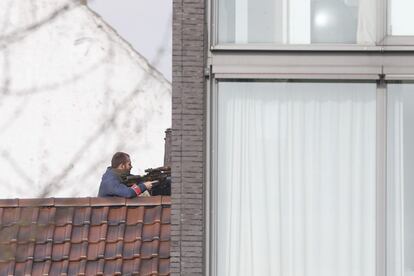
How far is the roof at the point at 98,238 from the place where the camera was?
9.58 m

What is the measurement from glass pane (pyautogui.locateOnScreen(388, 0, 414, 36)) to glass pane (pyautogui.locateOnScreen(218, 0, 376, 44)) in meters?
0.15

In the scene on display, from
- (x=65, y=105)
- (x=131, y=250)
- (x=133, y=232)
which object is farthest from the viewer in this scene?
(x=65, y=105)

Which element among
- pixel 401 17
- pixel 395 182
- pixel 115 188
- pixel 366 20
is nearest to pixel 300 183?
pixel 395 182

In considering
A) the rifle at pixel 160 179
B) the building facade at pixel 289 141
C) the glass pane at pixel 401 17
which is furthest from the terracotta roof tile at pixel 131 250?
the glass pane at pixel 401 17

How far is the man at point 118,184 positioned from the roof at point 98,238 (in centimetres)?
7

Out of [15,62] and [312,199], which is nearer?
[312,199]

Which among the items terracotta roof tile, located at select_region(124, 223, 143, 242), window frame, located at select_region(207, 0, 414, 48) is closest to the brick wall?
window frame, located at select_region(207, 0, 414, 48)

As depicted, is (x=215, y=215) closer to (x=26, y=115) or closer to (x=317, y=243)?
(x=317, y=243)

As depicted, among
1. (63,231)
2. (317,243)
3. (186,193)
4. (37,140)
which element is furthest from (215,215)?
(37,140)

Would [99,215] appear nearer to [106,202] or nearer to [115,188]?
[106,202]

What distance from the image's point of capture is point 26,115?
62.4ft

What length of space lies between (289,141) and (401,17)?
1331 millimetres

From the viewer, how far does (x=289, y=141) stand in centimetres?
881

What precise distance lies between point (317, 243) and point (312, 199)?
357 millimetres
